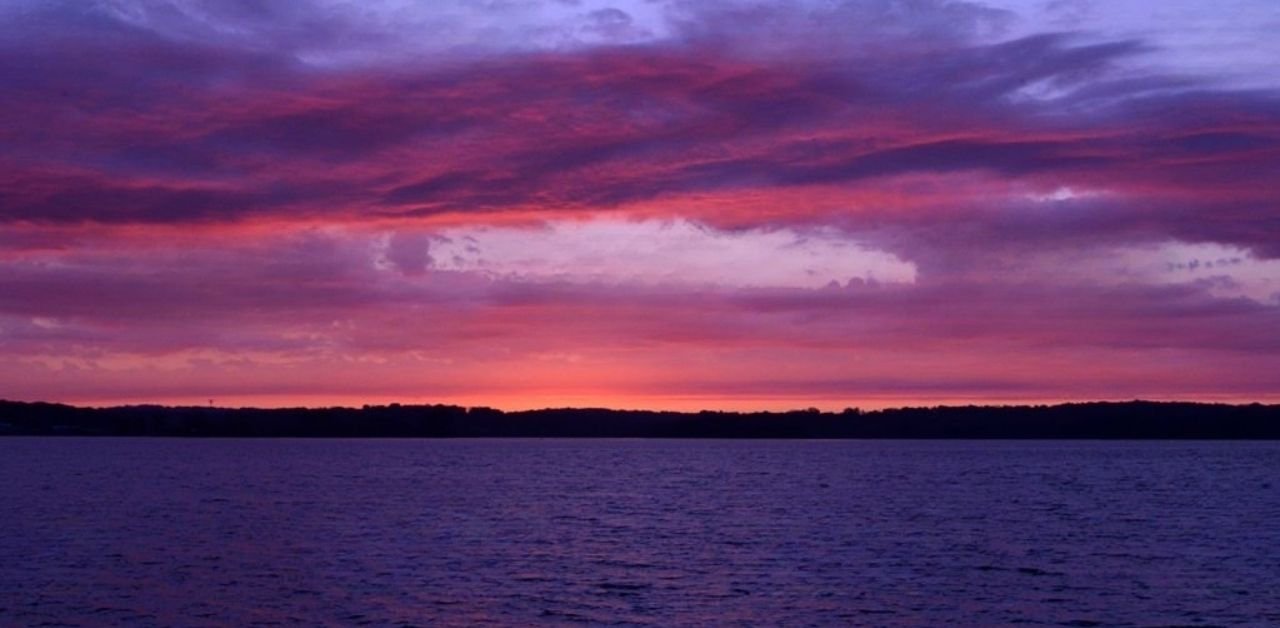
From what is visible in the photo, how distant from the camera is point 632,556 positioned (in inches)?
2058

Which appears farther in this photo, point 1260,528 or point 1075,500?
point 1075,500

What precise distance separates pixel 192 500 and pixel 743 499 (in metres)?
34.7

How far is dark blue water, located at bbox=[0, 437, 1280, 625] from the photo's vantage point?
1518 inches

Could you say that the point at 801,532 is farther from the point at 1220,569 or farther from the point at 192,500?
the point at 192,500

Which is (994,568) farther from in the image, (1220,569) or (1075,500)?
(1075,500)

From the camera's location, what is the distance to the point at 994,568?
49.3m

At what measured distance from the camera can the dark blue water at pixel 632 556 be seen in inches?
1518

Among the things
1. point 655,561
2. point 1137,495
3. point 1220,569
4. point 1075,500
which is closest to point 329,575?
point 655,561

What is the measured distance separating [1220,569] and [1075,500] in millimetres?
43593

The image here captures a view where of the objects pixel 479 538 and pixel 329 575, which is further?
pixel 479 538

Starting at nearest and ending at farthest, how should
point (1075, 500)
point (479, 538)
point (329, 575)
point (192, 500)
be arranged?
point (329, 575)
point (479, 538)
point (192, 500)
point (1075, 500)

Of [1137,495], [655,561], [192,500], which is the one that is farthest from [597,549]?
[1137,495]

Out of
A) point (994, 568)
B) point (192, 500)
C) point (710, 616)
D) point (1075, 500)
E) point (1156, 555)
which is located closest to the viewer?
point (710, 616)

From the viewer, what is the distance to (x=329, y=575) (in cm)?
4556
